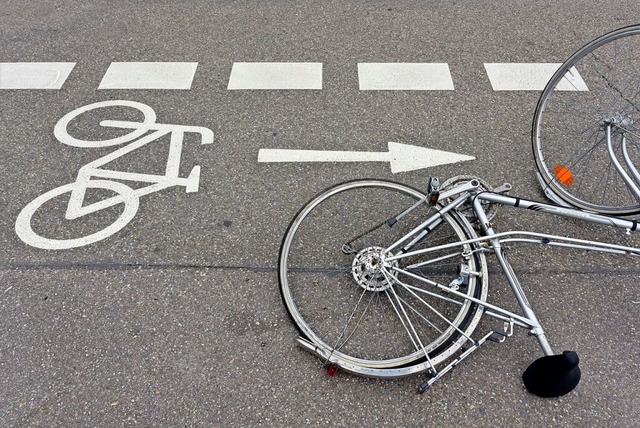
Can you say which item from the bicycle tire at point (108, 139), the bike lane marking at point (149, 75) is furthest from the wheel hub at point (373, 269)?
the bike lane marking at point (149, 75)

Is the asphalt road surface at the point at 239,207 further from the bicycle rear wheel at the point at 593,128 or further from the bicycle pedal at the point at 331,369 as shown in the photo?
the bicycle rear wheel at the point at 593,128

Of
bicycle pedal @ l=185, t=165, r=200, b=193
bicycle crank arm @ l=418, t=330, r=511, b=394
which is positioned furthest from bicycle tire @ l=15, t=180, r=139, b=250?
bicycle crank arm @ l=418, t=330, r=511, b=394

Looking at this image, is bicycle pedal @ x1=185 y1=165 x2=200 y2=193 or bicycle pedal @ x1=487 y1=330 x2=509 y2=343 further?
bicycle pedal @ x1=185 y1=165 x2=200 y2=193

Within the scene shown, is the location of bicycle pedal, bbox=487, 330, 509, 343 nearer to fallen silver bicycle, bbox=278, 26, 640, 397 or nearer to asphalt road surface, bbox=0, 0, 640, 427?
fallen silver bicycle, bbox=278, 26, 640, 397

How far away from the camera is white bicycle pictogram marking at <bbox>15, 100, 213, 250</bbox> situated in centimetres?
303

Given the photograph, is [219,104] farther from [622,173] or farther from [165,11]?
[622,173]

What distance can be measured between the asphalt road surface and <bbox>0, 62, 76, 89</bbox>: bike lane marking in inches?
0.8

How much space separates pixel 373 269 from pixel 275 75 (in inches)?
88.9

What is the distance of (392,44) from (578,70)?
1.60 metres

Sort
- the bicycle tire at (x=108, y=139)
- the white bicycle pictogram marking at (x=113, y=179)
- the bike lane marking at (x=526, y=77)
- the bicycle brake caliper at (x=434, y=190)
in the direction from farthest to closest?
1. the bike lane marking at (x=526, y=77)
2. the bicycle tire at (x=108, y=139)
3. the white bicycle pictogram marking at (x=113, y=179)
4. the bicycle brake caliper at (x=434, y=190)

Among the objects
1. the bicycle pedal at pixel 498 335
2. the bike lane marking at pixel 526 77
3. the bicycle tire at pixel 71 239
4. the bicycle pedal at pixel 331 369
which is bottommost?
the bicycle pedal at pixel 331 369

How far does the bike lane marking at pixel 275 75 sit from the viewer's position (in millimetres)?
4078

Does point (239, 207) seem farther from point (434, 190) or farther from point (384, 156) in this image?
point (434, 190)

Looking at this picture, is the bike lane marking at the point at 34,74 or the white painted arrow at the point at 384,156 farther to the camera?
the bike lane marking at the point at 34,74
